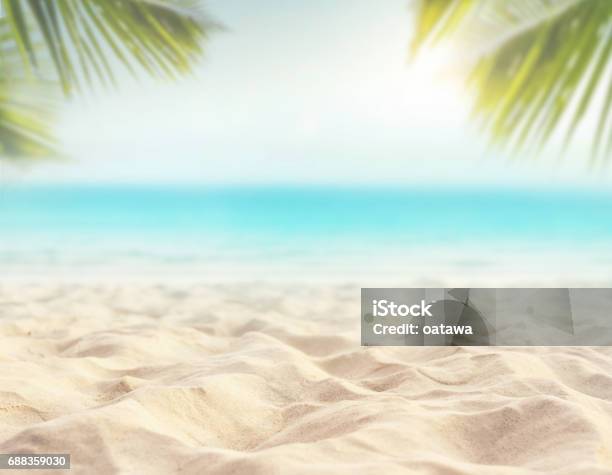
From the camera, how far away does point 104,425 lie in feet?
3.21

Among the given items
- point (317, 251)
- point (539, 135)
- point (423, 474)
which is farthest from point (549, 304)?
point (317, 251)

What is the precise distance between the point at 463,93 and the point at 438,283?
4783mm

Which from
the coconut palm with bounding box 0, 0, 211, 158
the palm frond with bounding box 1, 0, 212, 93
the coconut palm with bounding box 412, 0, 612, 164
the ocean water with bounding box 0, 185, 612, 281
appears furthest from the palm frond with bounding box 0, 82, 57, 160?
the ocean water with bounding box 0, 185, 612, 281

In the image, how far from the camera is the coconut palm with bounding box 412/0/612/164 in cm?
43

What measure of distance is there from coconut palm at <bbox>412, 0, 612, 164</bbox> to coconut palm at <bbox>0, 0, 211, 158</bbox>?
1.80 ft

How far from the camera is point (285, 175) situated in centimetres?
1177

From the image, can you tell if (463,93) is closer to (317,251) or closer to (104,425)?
(104,425)

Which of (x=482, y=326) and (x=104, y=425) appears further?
(x=482, y=326)

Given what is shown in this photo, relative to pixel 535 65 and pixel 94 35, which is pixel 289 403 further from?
pixel 535 65

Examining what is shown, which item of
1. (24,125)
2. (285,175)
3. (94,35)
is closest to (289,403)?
(94,35)

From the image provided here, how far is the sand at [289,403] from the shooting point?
89 centimetres

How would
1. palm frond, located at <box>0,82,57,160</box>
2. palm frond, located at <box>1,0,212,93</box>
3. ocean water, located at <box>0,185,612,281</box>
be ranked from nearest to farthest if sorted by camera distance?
palm frond, located at <box>1,0,212,93</box> < palm frond, located at <box>0,82,57,160</box> < ocean water, located at <box>0,185,612,281</box>

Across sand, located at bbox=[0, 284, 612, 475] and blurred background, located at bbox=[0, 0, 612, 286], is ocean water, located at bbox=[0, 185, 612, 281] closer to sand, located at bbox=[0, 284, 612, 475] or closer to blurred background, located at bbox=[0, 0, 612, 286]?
blurred background, located at bbox=[0, 0, 612, 286]

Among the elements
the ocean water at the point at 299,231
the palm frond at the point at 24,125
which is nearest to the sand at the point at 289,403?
the palm frond at the point at 24,125
